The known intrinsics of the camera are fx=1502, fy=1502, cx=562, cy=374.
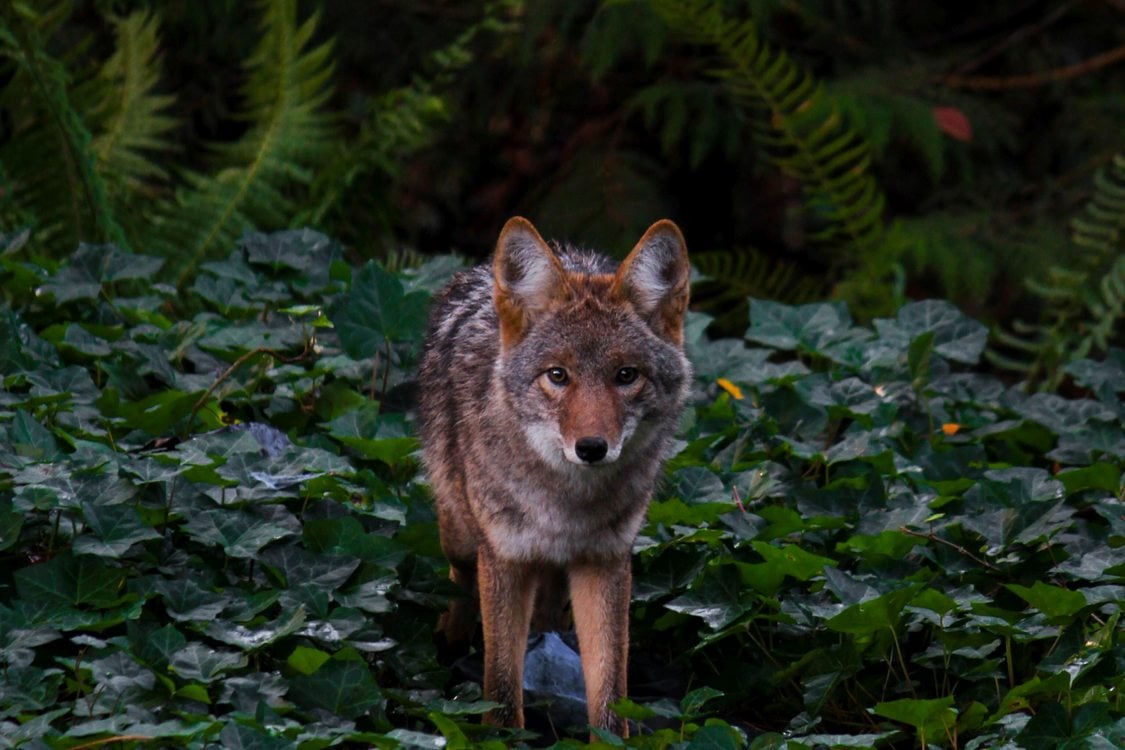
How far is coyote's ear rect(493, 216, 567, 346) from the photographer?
4309 mm

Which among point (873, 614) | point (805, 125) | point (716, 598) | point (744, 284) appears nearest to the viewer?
point (873, 614)

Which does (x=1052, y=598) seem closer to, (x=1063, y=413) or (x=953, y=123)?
(x=1063, y=413)

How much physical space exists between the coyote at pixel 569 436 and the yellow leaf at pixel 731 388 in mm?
1669

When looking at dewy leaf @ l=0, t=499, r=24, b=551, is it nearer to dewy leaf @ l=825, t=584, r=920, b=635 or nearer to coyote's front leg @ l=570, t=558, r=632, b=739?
coyote's front leg @ l=570, t=558, r=632, b=739

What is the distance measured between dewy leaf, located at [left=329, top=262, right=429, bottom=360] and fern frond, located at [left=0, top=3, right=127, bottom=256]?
183 centimetres

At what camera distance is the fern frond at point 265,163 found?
23.6ft

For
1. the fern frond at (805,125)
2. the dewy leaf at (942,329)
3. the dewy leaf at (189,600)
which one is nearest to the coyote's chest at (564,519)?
the dewy leaf at (189,600)

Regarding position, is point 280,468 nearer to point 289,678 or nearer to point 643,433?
point 289,678

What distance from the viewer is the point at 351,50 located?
376 inches

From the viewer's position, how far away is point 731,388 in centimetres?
615

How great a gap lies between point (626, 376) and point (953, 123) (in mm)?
5371

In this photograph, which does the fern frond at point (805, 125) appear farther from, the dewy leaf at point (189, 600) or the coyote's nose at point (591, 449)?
the dewy leaf at point (189, 600)

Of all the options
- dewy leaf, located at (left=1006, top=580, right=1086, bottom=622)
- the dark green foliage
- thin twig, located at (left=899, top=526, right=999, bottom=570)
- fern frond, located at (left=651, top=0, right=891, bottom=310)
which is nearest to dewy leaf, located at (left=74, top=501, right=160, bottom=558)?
thin twig, located at (left=899, top=526, right=999, bottom=570)

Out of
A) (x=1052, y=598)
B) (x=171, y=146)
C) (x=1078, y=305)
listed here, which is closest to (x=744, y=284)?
(x=1078, y=305)
